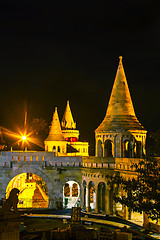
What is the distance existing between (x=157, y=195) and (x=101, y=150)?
14.3 metres

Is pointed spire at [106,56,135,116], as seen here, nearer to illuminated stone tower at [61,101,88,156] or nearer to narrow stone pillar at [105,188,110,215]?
narrow stone pillar at [105,188,110,215]

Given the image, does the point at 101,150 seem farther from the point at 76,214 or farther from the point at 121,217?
the point at 76,214

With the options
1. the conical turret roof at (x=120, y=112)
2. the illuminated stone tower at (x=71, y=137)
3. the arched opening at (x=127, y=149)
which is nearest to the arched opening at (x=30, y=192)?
the illuminated stone tower at (x=71, y=137)

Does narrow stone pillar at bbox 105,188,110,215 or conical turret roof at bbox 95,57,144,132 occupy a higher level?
conical turret roof at bbox 95,57,144,132

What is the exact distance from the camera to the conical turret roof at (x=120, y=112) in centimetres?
3388

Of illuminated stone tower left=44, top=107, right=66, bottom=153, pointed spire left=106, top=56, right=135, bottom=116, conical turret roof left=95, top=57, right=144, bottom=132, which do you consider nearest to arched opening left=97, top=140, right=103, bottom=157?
conical turret roof left=95, top=57, right=144, bottom=132

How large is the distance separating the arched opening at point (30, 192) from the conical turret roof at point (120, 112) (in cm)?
1075

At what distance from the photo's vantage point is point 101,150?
3478 cm

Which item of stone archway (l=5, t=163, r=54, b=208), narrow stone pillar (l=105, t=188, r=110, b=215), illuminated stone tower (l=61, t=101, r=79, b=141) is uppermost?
illuminated stone tower (l=61, t=101, r=79, b=141)

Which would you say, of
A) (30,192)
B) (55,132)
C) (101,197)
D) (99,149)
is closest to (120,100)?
(99,149)

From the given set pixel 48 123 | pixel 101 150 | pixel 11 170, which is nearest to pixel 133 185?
pixel 101 150

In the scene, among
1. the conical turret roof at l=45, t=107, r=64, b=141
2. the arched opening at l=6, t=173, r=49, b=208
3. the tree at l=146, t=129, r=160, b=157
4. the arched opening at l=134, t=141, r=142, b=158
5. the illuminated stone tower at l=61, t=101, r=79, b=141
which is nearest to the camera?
the tree at l=146, t=129, r=160, b=157

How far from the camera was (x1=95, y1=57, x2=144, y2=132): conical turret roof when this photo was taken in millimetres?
33875

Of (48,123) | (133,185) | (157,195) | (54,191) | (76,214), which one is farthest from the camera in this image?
(48,123)
